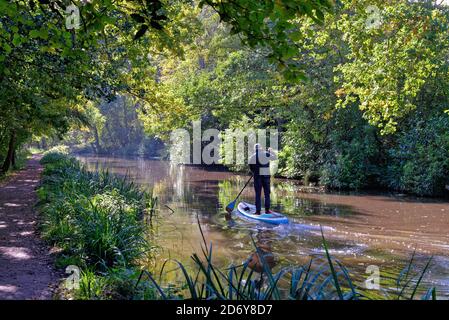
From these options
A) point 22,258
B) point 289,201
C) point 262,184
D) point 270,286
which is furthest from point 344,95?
point 270,286

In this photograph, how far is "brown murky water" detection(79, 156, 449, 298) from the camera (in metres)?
8.12

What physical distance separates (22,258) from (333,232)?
7.18m

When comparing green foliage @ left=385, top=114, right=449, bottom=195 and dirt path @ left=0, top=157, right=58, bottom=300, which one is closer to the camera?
dirt path @ left=0, top=157, right=58, bottom=300

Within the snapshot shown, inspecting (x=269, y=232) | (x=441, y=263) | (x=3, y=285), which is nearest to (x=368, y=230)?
(x=269, y=232)

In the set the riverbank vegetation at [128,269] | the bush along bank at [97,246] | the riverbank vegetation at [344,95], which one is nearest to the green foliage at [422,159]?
the riverbank vegetation at [344,95]

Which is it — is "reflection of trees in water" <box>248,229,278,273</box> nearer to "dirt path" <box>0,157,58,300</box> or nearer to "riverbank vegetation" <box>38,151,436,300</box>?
"riverbank vegetation" <box>38,151,436,300</box>

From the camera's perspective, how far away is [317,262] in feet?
26.5

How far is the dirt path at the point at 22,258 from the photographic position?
5.16m

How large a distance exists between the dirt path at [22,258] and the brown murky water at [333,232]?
202cm

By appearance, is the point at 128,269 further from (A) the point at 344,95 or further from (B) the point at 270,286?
(A) the point at 344,95

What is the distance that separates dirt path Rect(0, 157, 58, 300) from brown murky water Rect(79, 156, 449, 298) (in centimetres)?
202

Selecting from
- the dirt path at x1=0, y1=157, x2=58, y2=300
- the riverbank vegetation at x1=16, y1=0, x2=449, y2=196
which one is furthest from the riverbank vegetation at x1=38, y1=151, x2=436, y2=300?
the riverbank vegetation at x1=16, y1=0, x2=449, y2=196

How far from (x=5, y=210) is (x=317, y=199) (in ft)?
37.4

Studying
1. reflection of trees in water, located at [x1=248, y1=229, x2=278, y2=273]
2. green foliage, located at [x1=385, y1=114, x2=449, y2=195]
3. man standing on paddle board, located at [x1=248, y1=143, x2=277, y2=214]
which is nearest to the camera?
reflection of trees in water, located at [x1=248, y1=229, x2=278, y2=273]
